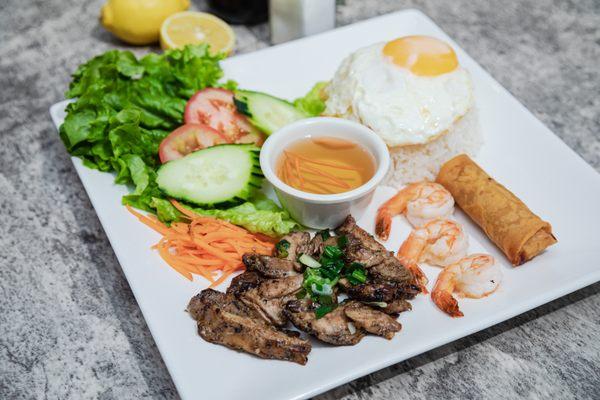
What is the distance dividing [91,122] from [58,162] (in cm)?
74

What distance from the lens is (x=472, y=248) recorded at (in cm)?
370

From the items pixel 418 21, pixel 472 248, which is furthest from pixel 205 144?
pixel 418 21

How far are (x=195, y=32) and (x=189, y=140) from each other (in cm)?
160

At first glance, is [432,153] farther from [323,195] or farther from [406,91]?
[323,195]

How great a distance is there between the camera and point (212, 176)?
3756mm

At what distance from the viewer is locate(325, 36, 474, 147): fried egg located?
3.97m

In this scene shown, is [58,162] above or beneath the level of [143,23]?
beneath

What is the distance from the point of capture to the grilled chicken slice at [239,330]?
9.66 ft

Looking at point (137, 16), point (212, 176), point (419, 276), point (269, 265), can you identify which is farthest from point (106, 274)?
point (137, 16)

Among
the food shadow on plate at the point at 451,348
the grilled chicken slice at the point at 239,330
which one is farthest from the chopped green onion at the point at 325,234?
the food shadow on plate at the point at 451,348

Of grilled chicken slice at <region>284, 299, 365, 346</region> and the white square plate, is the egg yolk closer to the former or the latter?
the white square plate

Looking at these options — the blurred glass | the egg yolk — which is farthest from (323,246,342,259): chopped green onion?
the blurred glass

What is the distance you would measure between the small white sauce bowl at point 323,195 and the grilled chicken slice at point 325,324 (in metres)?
0.68

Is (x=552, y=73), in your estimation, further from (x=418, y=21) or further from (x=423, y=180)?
(x=423, y=180)
